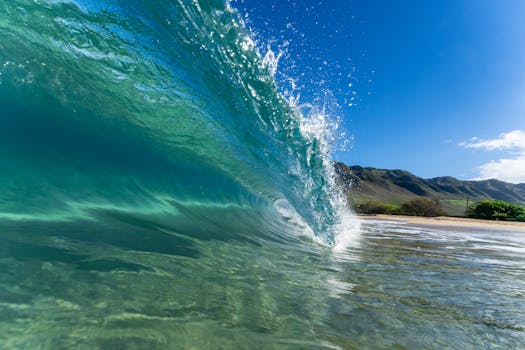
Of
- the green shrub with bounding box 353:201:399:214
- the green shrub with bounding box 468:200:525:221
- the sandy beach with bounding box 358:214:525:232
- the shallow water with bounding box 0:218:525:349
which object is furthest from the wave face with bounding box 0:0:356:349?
the green shrub with bounding box 353:201:399:214

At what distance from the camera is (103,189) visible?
3.92 meters

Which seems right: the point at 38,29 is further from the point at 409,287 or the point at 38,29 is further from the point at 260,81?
the point at 409,287

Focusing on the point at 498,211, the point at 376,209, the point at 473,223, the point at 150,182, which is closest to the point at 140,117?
the point at 150,182

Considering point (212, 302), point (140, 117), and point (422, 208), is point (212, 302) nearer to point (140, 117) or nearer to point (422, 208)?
point (140, 117)

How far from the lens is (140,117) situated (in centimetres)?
505

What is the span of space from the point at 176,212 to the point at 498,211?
136 ft

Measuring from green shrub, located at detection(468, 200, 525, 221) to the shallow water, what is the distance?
39.0 meters

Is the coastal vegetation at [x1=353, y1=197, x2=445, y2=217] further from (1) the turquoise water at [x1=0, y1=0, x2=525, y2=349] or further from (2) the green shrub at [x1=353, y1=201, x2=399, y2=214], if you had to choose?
(1) the turquoise water at [x1=0, y1=0, x2=525, y2=349]

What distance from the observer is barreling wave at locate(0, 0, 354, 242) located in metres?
3.38

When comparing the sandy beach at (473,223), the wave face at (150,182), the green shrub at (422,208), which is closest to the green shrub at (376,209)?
the green shrub at (422,208)

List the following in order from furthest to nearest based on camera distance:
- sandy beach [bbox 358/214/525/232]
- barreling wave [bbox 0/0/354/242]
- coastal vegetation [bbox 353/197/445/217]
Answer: coastal vegetation [bbox 353/197/445/217], sandy beach [bbox 358/214/525/232], barreling wave [bbox 0/0/354/242]

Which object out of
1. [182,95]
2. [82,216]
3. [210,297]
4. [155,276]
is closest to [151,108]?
[182,95]

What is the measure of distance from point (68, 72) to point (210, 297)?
399 centimetres

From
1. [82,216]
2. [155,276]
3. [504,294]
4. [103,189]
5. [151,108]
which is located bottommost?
[504,294]
